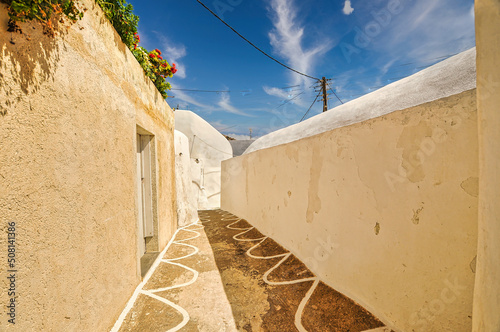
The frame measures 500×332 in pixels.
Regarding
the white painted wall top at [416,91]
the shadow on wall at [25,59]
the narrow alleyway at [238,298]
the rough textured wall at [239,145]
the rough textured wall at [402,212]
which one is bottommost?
the narrow alleyway at [238,298]

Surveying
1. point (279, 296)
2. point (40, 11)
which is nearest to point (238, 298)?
point (279, 296)

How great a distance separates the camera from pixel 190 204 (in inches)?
264

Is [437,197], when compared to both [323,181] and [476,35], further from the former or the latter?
[323,181]

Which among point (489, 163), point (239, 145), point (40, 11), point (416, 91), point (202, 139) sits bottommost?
point (489, 163)

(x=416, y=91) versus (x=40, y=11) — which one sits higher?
(x=416, y=91)

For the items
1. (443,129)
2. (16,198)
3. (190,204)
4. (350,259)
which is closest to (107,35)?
(16,198)

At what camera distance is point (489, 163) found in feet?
3.40

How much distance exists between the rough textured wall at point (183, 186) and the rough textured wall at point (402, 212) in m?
4.01

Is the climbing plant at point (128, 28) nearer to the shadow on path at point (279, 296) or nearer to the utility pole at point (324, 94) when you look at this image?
the shadow on path at point (279, 296)

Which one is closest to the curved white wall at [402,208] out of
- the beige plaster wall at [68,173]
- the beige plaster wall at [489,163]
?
the beige plaster wall at [489,163]

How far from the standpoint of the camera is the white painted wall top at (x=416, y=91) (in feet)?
10.2

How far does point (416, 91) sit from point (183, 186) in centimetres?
583

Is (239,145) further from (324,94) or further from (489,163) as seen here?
(489,163)

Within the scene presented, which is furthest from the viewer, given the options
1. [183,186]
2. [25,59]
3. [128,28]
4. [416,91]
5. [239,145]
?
[239,145]
